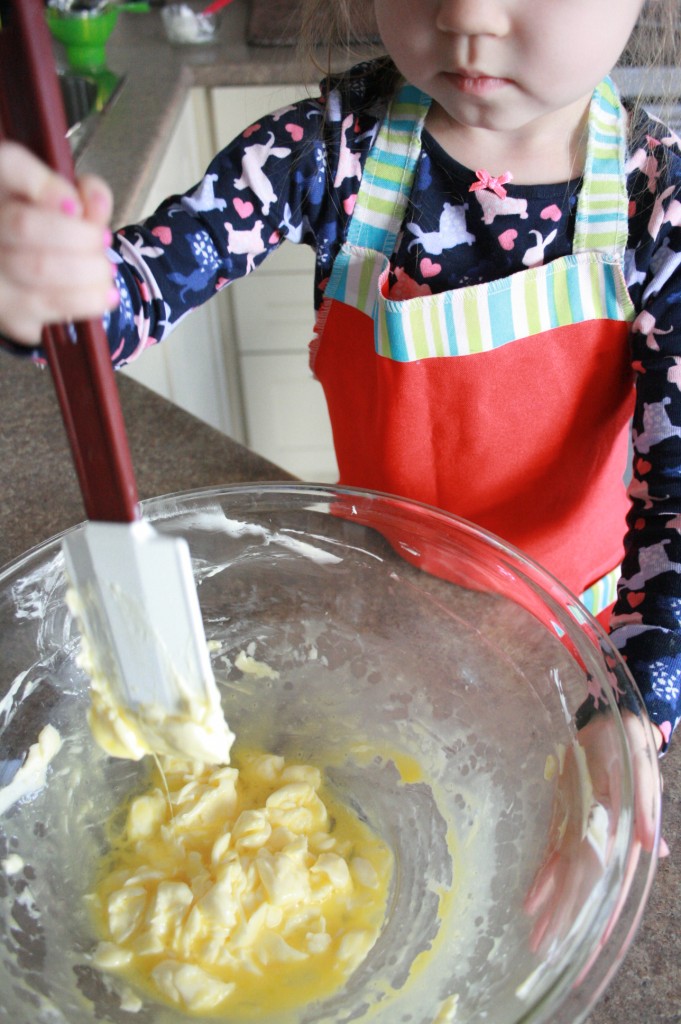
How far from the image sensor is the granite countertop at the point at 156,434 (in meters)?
0.57

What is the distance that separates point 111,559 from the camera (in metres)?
0.50

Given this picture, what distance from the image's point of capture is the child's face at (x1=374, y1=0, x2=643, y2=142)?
665mm

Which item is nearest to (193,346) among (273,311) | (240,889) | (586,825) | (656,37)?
(273,311)

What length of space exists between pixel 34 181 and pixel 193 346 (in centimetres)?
140

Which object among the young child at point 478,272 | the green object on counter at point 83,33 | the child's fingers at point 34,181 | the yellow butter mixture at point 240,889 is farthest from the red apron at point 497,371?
the green object on counter at point 83,33

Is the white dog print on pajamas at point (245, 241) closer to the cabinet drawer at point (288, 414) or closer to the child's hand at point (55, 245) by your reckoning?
the child's hand at point (55, 245)

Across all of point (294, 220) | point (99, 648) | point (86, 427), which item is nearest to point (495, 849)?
point (99, 648)

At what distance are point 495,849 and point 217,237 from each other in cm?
64

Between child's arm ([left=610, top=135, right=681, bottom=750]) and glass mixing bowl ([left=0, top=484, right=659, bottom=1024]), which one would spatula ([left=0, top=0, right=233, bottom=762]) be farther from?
child's arm ([left=610, top=135, right=681, bottom=750])

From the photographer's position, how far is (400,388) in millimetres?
926

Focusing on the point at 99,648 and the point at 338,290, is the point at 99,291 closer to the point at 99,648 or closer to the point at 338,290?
the point at 99,648

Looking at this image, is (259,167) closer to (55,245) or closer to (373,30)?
(373,30)

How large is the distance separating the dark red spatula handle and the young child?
0.37 meters

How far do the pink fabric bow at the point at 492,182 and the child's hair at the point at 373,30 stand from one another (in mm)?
159
